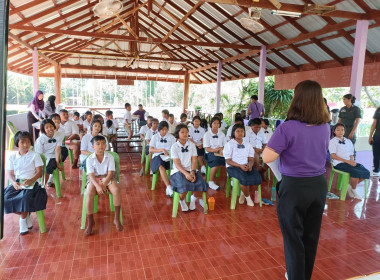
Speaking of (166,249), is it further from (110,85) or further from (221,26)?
(110,85)

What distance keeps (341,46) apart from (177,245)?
698 cm

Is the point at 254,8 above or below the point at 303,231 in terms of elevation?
above

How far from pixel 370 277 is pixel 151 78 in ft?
51.4

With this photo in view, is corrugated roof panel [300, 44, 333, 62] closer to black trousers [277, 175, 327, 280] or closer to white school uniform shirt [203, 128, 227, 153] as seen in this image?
white school uniform shirt [203, 128, 227, 153]

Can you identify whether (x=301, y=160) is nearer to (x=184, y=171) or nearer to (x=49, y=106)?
(x=184, y=171)

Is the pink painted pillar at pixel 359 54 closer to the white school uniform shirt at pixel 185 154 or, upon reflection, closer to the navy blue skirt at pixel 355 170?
the navy blue skirt at pixel 355 170

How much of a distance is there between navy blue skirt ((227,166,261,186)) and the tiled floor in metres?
0.36

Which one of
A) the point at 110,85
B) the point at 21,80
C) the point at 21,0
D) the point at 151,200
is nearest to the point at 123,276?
the point at 151,200

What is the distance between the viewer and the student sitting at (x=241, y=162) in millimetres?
3715

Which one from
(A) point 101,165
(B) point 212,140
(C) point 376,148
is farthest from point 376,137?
(A) point 101,165

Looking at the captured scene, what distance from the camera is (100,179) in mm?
3086

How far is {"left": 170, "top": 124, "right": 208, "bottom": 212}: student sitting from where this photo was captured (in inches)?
132

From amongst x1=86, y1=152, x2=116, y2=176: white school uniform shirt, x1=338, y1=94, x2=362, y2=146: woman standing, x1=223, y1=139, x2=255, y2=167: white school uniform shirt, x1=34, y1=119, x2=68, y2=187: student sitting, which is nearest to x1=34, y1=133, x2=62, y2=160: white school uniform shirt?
x1=34, y1=119, x2=68, y2=187: student sitting

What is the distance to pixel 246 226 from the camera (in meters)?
3.17
